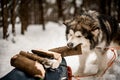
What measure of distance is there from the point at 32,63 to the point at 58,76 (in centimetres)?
37

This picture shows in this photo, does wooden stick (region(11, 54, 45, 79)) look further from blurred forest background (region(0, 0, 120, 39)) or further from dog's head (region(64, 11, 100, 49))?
blurred forest background (region(0, 0, 120, 39))

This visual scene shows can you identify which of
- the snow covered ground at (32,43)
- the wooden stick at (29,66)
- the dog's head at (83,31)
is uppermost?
the dog's head at (83,31)

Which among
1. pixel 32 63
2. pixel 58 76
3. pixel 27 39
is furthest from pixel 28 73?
pixel 27 39

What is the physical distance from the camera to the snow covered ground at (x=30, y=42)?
496 centimetres

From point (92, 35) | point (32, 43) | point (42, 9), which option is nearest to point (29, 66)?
point (92, 35)

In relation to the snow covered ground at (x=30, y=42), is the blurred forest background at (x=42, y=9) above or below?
above

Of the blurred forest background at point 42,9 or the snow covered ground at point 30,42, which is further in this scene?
the blurred forest background at point 42,9

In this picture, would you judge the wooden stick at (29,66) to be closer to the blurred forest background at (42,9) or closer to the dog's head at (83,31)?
the dog's head at (83,31)

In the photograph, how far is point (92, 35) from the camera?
13.5 ft

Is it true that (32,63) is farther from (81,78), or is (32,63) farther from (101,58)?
(101,58)

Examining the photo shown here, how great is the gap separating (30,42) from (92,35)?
2.64 meters

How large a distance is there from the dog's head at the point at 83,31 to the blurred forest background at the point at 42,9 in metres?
2.43

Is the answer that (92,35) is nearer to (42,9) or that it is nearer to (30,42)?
(30,42)

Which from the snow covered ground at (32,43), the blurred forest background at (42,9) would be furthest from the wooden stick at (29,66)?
the blurred forest background at (42,9)
